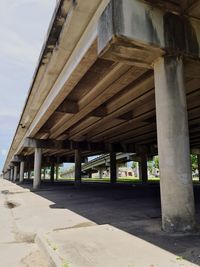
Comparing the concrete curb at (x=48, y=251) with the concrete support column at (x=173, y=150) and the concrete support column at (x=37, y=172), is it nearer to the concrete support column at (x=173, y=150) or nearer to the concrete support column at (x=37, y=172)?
the concrete support column at (x=173, y=150)

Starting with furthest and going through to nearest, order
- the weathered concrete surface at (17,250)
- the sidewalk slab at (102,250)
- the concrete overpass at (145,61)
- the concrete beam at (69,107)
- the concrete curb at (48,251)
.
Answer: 1. the concrete beam at (69,107)
2. the concrete overpass at (145,61)
3. the weathered concrete surface at (17,250)
4. the concrete curb at (48,251)
5. the sidewalk slab at (102,250)

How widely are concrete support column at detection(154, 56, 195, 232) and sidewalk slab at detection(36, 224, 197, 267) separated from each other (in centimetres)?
109

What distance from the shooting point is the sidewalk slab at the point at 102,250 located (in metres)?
3.74

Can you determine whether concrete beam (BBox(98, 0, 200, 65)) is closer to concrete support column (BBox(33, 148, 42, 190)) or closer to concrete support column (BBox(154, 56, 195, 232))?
concrete support column (BBox(154, 56, 195, 232))

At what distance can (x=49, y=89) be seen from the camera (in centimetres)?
1236

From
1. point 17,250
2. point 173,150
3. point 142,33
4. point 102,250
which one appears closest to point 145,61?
point 142,33

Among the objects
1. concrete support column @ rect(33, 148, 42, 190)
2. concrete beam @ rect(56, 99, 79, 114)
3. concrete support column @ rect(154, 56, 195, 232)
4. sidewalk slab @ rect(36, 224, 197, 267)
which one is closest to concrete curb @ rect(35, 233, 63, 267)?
sidewalk slab @ rect(36, 224, 197, 267)

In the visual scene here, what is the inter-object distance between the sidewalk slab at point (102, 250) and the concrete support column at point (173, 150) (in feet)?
3.59

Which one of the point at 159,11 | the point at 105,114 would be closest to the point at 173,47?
→ the point at 159,11

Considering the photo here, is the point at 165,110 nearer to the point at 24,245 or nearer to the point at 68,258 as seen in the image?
the point at 68,258

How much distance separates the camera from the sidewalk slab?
12.3 ft

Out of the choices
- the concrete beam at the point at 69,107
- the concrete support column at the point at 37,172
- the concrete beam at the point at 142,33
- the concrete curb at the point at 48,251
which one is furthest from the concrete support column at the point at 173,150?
the concrete support column at the point at 37,172

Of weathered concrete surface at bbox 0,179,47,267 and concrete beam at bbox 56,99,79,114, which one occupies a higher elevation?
concrete beam at bbox 56,99,79,114

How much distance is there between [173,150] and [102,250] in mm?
2622
